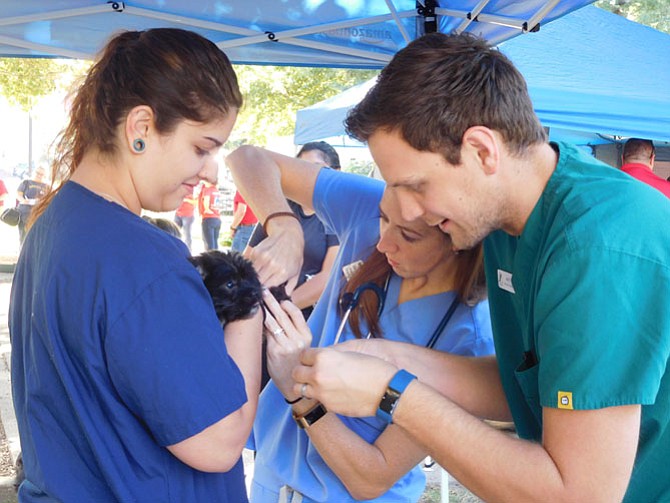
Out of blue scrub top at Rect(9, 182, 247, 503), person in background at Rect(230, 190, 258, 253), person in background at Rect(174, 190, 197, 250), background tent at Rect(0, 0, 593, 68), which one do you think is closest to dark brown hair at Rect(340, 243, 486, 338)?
blue scrub top at Rect(9, 182, 247, 503)

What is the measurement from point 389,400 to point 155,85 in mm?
772

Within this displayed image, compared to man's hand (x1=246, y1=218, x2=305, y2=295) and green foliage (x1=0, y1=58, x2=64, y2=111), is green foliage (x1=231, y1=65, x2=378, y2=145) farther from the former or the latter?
man's hand (x1=246, y1=218, x2=305, y2=295)

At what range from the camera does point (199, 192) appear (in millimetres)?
13398

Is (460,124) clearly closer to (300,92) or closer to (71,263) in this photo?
(71,263)

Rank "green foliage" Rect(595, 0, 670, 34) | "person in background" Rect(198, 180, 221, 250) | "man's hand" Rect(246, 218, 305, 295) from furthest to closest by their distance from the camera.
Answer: "green foliage" Rect(595, 0, 670, 34)
"person in background" Rect(198, 180, 221, 250)
"man's hand" Rect(246, 218, 305, 295)

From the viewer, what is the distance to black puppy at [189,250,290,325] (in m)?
1.58

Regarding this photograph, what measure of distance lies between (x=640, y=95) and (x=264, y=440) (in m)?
3.97

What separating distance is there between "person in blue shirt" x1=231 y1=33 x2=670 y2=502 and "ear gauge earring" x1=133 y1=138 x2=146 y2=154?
0.46 metres

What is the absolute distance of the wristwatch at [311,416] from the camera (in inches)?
69.4

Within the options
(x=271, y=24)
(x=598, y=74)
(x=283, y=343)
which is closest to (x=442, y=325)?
(x=283, y=343)

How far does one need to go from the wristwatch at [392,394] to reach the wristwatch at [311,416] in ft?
1.11

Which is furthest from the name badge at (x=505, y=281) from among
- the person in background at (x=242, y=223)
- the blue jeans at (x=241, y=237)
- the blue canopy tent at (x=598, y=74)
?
the person in background at (x=242, y=223)

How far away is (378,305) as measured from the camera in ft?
6.43

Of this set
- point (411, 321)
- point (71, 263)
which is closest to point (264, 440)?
point (411, 321)
